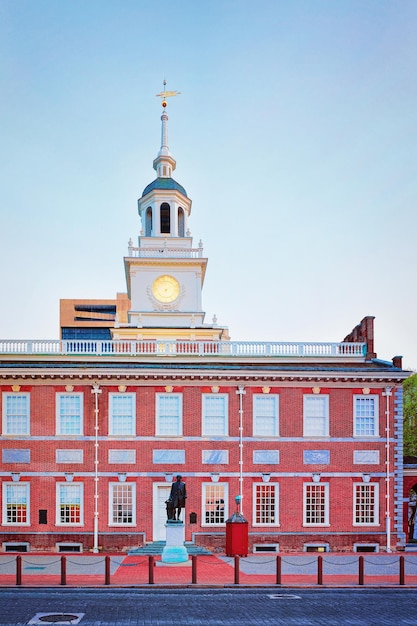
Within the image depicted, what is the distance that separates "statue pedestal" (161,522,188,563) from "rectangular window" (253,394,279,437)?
6976 millimetres

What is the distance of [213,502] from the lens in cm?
3222

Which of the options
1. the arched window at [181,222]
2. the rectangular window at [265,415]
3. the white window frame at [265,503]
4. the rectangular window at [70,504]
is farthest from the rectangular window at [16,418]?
the arched window at [181,222]

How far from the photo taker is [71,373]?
104 feet

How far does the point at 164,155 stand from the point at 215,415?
23.1 metres

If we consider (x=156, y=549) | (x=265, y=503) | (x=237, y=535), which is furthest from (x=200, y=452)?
(x=156, y=549)

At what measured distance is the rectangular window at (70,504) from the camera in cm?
3164

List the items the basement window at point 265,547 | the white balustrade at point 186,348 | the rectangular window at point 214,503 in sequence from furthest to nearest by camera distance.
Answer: the white balustrade at point 186,348 → the rectangular window at point 214,503 → the basement window at point 265,547

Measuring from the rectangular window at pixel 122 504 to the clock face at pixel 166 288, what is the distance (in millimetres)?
16620

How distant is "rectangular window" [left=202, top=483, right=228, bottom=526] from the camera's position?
105 feet

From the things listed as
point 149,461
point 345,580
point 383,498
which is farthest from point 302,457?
point 345,580

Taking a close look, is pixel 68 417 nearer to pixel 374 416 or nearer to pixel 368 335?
pixel 374 416

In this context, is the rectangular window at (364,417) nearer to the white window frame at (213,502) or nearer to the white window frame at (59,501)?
the white window frame at (213,502)

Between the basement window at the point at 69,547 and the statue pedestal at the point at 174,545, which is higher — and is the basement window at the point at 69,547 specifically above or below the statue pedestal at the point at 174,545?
below

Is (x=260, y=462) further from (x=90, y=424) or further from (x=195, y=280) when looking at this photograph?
(x=195, y=280)
